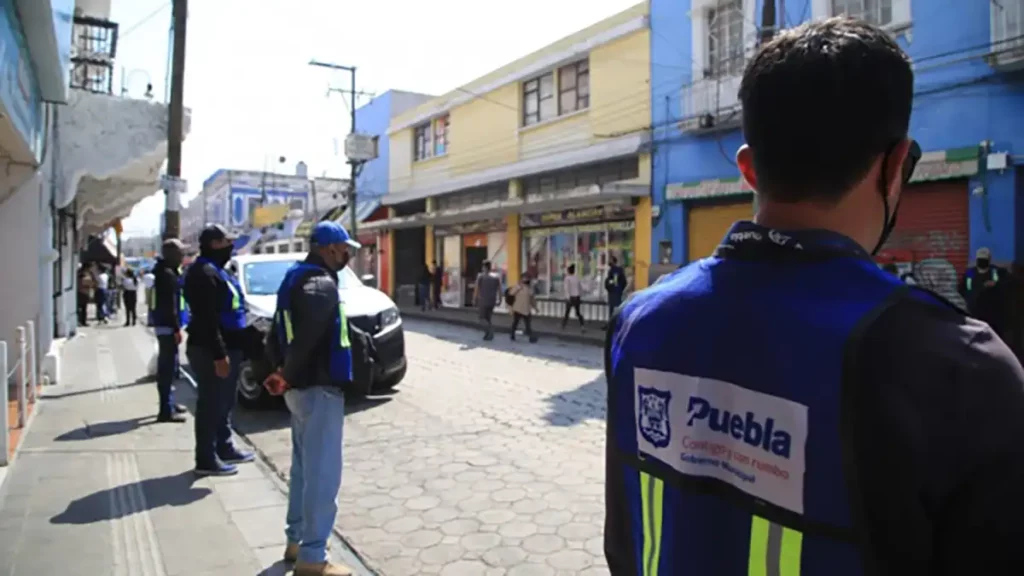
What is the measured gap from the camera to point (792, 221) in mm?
1185

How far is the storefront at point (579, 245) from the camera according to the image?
18625mm

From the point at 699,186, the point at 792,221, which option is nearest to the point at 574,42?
the point at 699,186

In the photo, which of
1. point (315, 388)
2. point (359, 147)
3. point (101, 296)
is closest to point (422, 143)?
point (359, 147)

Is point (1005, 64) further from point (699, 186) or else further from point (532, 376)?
point (532, 376)

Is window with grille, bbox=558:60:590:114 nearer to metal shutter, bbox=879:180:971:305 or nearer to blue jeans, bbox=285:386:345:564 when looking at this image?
metal shutter, bbox=879:180:971:305

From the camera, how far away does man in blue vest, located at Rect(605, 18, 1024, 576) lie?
940 mm

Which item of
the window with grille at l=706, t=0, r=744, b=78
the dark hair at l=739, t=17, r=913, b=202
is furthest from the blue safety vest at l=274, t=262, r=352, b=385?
the window with grille at l=706, t=0, r=744, b=78

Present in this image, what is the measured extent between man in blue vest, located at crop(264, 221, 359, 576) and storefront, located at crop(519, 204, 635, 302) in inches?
577

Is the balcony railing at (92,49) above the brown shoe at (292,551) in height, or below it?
above

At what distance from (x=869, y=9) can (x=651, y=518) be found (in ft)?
45.7

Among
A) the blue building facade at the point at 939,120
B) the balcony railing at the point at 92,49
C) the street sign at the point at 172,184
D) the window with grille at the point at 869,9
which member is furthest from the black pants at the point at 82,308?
the window with grille at the point at 869,9

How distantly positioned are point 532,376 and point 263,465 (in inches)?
213

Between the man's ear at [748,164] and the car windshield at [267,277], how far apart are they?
8145 mm

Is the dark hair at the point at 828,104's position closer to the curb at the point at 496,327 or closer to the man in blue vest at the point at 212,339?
the man in blue vest at the point at 212,339
